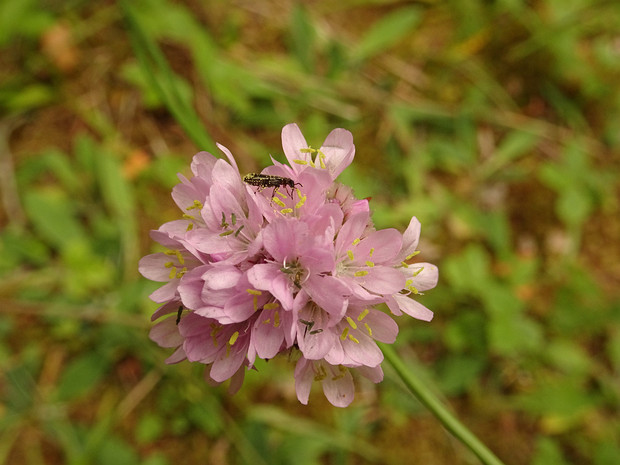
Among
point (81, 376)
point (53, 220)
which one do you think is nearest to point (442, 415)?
point (81, 376)

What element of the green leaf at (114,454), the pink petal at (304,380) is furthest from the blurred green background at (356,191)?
the pink petal at (304,380)

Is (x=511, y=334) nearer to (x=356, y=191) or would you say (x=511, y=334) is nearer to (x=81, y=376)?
(x=356, y=191)

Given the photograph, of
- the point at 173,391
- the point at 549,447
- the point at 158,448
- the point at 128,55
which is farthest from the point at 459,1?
the point at 158,448

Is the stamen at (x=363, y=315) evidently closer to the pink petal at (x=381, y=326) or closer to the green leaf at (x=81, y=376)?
the pink petal at (x=381, y=326)

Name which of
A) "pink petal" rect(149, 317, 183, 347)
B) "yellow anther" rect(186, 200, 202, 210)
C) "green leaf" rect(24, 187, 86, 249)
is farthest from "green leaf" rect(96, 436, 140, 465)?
"yellow anther" rect(186, 200, 202, 210)

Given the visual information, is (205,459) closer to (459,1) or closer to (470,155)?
(470,155)

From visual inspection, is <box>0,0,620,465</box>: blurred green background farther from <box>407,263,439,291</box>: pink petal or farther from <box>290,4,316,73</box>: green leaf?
<box>407,263,439,291</box>: pink petal
